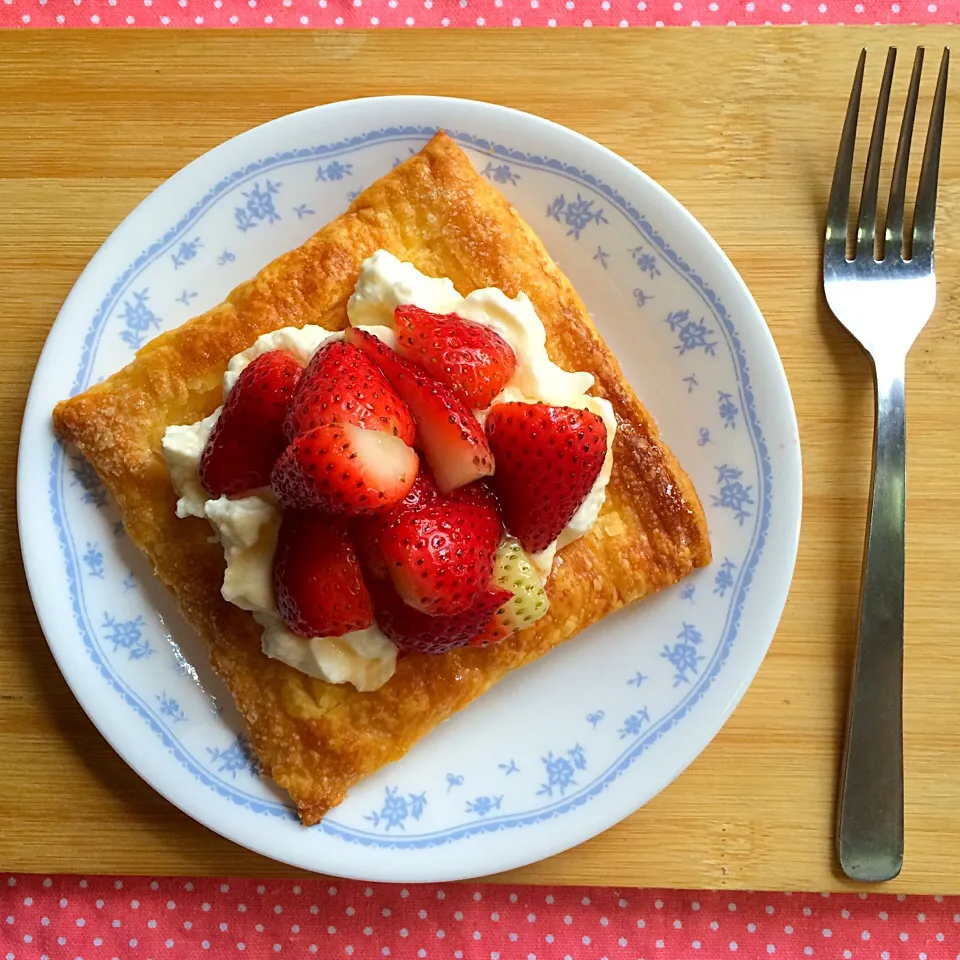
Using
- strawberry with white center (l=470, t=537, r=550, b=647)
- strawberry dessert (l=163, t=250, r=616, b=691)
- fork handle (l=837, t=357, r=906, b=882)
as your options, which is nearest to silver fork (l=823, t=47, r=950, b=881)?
fork handle (l=837, t=357, r=906, b=882)

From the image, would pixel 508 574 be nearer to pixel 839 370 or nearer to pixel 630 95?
pixel 839 370

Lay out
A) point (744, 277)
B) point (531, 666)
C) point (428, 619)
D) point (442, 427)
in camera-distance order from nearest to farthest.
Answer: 1. point (442, 427)
2. point (428, 619)
3. point (531, 666)
4. point (744, 277)

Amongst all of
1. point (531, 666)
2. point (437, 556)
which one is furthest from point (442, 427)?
point (531, 666)

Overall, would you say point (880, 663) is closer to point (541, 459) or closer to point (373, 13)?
point (541, 459)

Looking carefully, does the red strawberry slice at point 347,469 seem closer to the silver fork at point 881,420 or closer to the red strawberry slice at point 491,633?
the red strawberry slice at point 491,633

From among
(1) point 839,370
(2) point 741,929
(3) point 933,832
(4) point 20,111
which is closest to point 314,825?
(2) point 741,929

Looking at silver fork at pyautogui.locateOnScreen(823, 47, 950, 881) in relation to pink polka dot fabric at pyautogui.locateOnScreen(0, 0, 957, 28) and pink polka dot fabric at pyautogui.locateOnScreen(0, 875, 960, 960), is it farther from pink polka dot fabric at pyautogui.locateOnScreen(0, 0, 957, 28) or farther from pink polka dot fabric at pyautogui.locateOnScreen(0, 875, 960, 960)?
pink polka dot fabric at pyautogui.locateOnScreen(0, 0, 957, 28)
